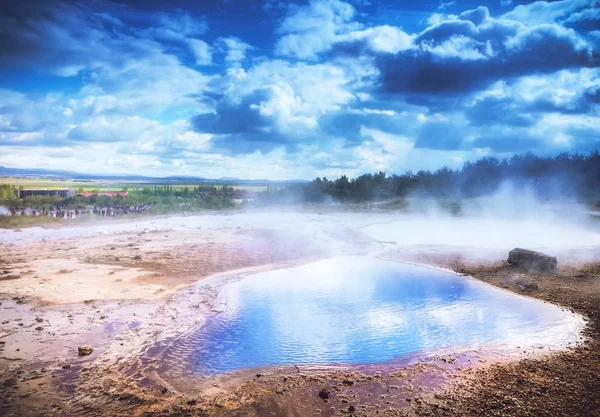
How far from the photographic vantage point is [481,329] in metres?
8.41

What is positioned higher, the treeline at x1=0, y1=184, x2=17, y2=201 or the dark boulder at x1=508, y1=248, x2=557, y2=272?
the treeline at x1=0, y1=184, x2=17, y2=201

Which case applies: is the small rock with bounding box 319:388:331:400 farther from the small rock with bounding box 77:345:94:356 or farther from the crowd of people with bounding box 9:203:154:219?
the crowd of people with bounding box 9:203:154:219

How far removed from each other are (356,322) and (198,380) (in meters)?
3.96

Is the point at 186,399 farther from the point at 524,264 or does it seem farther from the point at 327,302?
the point at 524,264

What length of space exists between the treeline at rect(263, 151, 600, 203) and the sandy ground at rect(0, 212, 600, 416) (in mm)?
30491

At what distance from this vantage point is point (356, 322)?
28.7 feet

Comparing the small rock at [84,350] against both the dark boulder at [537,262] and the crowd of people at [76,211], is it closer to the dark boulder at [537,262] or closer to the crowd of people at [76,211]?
the dark boulder at [537,262]

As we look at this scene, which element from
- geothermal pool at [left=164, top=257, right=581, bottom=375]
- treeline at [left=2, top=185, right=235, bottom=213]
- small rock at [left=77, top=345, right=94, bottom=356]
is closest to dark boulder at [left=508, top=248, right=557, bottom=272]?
geothermal pool at [left=164, top=257, right=581, bottom=375]

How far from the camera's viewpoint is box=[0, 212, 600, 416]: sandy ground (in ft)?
17.3

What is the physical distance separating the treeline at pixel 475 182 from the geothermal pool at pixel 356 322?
36126 millimetres

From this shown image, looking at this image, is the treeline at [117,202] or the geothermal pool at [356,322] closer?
the geothermal pool at [356,322]

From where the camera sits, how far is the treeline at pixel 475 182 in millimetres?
41969

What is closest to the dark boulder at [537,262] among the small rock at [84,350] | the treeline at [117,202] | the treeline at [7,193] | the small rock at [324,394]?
the small rock at [324,394]

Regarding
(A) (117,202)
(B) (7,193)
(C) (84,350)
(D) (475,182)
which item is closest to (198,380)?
(C) (84,350)
